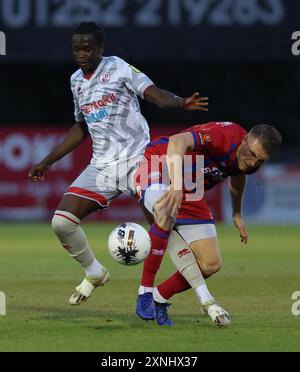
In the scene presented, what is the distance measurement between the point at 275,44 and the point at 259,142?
12.5m

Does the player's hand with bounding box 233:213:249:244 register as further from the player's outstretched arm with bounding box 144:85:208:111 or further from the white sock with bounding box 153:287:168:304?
the player's outstretched arm with bounding box 144:85:208:111

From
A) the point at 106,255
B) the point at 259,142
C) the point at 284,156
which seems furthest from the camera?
the point at 284,156

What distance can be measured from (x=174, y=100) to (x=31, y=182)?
14564mm

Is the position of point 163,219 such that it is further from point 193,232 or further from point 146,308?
point 146,308

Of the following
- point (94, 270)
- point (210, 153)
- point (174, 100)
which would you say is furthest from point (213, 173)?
point (94, 270)

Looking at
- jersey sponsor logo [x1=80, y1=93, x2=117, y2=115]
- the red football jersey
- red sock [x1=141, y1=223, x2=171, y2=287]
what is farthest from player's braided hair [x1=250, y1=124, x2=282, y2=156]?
jersey sponsor logo [x1=80, y1=93, x2=117, y2=115]

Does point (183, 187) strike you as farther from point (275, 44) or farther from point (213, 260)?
point (275, 44)

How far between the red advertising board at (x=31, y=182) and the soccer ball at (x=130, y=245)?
14046 mm

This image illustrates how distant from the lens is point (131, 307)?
10039 mm

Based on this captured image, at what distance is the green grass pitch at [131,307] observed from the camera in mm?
7734

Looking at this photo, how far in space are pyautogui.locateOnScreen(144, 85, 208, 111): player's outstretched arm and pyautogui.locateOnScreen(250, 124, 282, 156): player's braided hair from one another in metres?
0.47
